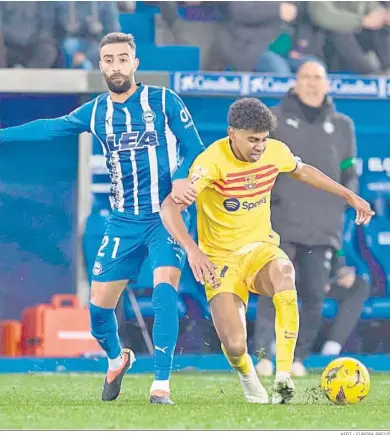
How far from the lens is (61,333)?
38.1ft

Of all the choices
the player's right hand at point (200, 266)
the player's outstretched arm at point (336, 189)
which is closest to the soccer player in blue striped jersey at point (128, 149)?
the player's right hand at point (200, 266)

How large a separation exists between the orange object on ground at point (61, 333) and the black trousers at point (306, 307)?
5.12ft

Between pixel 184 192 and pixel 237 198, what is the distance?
1.59 ft

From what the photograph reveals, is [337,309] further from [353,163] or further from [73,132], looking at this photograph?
[73,132]

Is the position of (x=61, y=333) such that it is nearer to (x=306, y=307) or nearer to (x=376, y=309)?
(x=306, y=307)

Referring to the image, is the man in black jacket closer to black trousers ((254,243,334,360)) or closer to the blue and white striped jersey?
black trousers ((254,243,334,360))

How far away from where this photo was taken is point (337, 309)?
12062mm

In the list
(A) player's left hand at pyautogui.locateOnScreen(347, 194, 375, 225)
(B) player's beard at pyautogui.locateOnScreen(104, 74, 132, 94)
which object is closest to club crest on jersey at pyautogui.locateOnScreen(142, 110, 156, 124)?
(B) player's beard at pyautogui.locateOnScreen(104, 74, 132, 94)

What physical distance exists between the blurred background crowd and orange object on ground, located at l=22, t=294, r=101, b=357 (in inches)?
88.6

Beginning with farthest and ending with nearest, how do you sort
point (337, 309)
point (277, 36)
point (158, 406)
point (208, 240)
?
point (277, 36)
point (337, 309)
point (208, 240)
point (158, 406)

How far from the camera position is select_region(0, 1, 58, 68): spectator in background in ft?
40.2

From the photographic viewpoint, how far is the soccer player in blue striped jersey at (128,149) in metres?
7.90

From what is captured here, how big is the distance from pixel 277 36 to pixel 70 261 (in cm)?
293

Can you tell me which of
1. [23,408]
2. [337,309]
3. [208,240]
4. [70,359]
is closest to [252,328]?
[337,309]
